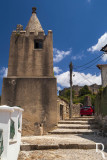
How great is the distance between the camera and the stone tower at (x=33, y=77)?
33.3 feet

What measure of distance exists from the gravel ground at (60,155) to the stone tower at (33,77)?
4.40 metres

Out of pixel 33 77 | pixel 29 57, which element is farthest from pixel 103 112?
pixel 29 57

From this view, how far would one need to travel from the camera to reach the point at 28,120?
10078 millimetres

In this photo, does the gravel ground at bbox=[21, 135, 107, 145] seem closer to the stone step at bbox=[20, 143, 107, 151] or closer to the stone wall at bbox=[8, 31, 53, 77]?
the stone step at bbox=[20, 143, 107, 151]

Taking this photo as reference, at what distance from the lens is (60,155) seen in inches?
191

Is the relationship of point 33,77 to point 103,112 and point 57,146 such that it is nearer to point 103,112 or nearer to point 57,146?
point 103,112

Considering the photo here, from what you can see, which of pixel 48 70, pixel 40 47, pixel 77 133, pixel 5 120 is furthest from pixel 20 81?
pixel 5 120

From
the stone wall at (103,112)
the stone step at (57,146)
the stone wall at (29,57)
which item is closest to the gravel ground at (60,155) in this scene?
the stone step at (57,146)

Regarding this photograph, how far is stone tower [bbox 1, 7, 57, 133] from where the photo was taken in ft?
33.3

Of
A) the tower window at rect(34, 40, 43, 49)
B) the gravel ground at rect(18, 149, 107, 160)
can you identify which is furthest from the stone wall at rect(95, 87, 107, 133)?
the tower window at rect(34, 40, 43, 49)

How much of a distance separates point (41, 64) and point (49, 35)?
2.42m

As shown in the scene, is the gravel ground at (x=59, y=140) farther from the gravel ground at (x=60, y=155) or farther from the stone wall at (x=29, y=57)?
the stone wall at (x=29, y=57)

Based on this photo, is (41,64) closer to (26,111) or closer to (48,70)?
(48,70)

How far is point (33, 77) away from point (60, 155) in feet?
21.8
